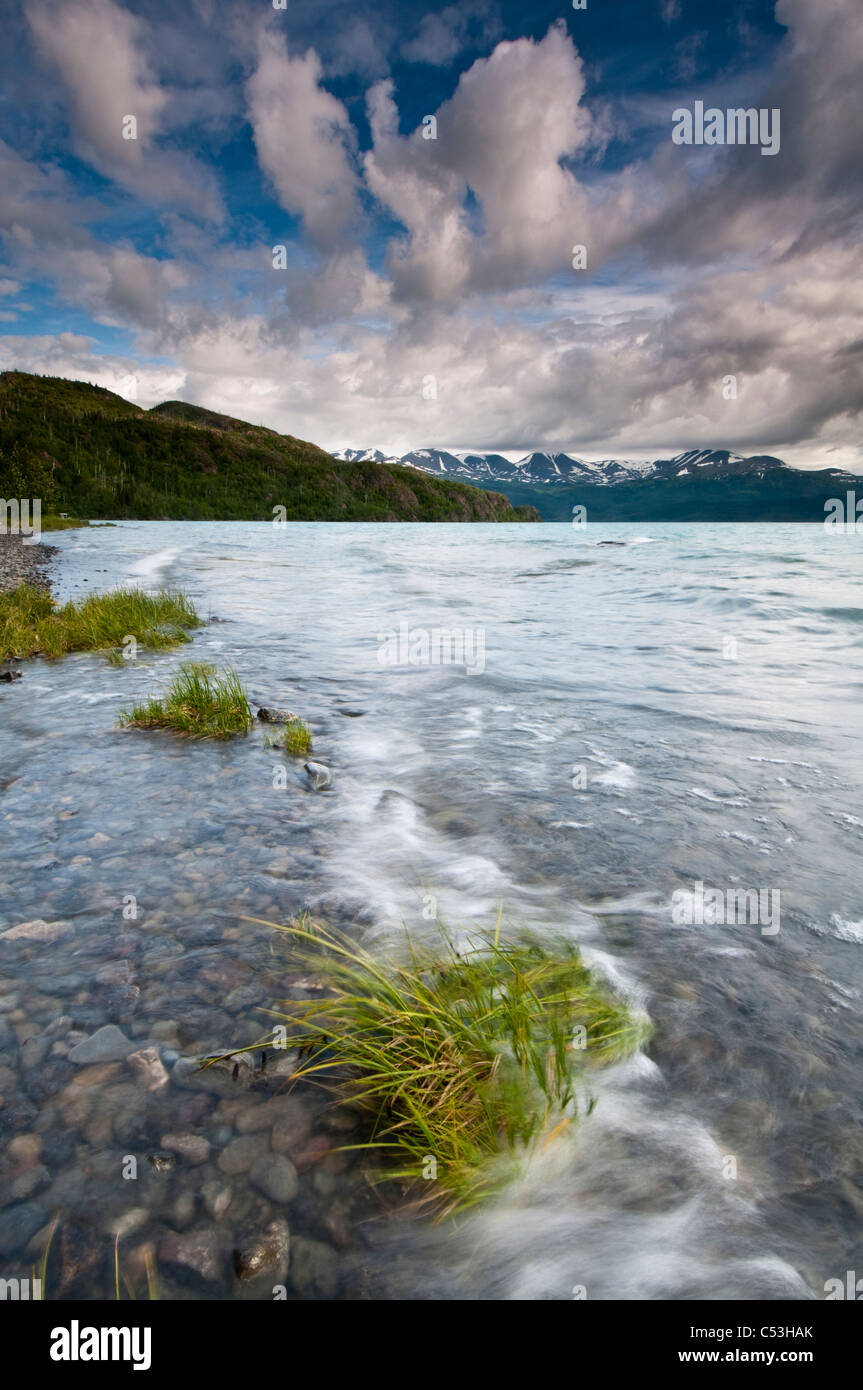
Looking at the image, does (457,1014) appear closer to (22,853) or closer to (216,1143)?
(216,1143)

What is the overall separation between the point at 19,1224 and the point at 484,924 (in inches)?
109

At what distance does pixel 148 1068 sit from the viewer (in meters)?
2.95

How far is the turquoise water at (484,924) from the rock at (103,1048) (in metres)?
0.06

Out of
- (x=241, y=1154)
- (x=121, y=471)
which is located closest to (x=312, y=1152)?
(x=241, y=1154)

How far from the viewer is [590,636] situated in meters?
16.2

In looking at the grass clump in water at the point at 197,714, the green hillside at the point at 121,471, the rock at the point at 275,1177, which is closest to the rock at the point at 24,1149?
the rock at the point at 275,1177

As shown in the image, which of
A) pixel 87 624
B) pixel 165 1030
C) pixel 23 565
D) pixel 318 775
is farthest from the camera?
pixel 23 565

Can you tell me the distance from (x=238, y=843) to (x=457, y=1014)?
2.82 m

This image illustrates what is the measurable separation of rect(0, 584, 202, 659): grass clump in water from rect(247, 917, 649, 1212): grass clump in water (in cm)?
1138

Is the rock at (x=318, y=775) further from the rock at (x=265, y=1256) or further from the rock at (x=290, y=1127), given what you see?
the rock at (x=265, y=1256)

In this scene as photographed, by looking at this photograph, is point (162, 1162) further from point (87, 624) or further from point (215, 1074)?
point (87, 624)

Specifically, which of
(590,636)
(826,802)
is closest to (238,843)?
(826,802)

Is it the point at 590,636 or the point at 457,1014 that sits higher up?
the point at 590,636

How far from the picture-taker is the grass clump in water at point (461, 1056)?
2.58 metres
